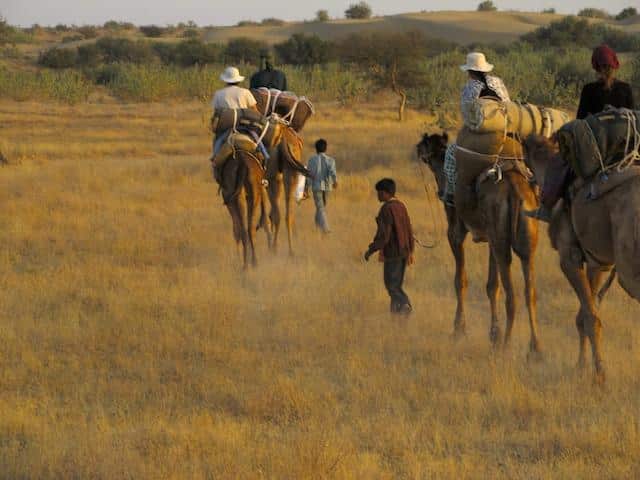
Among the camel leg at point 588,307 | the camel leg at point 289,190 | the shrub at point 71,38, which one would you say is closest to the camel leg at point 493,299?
the camel leg at point 588,307

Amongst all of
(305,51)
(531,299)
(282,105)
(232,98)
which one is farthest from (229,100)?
(305,51)

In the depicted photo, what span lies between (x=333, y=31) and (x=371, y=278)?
341ft

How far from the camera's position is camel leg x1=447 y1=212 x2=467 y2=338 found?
10227 millimetres

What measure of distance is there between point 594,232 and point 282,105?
8430mm

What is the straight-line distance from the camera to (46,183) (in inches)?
842

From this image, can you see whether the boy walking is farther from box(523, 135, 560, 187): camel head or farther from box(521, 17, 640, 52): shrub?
box(521, 17, 640, 52): shrub

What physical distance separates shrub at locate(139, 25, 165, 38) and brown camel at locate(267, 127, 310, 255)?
363ft

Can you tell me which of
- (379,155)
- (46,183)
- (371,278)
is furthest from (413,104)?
(371,278)

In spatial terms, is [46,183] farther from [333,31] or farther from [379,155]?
[333,31]

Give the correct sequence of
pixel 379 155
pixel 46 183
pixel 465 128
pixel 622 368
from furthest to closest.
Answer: pixel 379 155, pixel 46 183, pixel 465 128, pixel 622 368

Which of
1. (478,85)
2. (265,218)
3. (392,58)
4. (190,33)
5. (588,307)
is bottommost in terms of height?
(190,33)

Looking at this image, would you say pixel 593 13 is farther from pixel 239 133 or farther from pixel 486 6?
pixel 239 133

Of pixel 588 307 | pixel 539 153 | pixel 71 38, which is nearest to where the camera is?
pixel 588 307

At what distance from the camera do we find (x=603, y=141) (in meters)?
7.34
